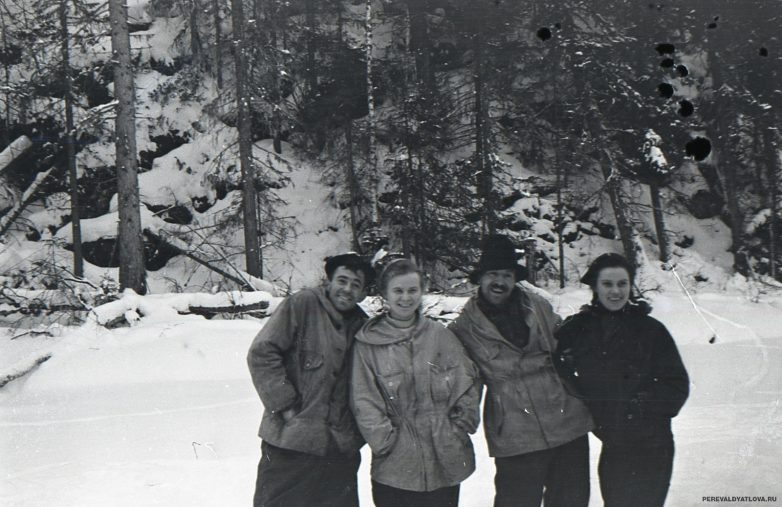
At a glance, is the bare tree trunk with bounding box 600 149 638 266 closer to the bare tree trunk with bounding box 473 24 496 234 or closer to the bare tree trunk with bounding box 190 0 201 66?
the bare tree trunk with bounding box 473 24 496 234

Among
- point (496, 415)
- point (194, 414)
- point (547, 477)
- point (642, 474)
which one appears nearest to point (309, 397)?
point (496, 415)

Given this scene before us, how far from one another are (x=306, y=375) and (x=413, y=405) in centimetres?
60

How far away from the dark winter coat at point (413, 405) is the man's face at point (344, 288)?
23 centimetres

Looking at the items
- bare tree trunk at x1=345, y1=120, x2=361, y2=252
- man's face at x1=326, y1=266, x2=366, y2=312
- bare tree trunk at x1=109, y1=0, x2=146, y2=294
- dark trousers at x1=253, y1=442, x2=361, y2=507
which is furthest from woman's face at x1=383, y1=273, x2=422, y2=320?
bare tree trunk at x1=109, y1=0, x2=146, y2=294

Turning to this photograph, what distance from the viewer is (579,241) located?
31.8ft

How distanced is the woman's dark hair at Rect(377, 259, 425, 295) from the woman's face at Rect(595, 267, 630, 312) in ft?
3.27

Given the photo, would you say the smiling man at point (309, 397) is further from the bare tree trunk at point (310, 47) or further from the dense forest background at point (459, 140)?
the bare tree trunk at point (310, 47)

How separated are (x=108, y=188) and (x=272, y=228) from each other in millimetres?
5437

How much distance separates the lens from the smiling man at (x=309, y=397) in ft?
9.96

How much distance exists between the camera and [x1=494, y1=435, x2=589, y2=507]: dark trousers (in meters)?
3.09

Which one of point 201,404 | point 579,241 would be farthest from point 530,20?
point 201,404

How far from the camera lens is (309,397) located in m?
3.08

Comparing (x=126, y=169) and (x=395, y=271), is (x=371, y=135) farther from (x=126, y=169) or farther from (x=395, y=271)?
(x=395, y=271)

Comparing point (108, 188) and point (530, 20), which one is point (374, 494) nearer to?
point (530, 20)
